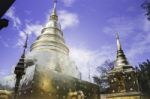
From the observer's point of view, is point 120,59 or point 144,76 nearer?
point 120,59

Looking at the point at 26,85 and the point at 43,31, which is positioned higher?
the point at 43,31

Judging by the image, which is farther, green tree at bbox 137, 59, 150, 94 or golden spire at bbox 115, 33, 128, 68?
green tree at bbox 137, 59, 150, 94

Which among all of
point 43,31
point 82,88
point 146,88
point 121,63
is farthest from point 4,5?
point 43,31

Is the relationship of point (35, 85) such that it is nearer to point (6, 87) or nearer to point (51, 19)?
point (6, 87)

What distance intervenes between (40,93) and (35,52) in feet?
29.5

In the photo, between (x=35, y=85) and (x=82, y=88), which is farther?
(x=82, y=88)

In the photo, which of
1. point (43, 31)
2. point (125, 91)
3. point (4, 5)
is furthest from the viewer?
point (43, 31)

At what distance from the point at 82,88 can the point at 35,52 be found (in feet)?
27.8

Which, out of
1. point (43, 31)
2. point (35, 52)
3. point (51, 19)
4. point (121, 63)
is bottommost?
point (121, 63)

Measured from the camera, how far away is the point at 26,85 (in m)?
19.5

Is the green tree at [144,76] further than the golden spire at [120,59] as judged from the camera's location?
Yes

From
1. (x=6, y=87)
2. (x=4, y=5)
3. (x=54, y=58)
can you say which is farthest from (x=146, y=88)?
(x=4, y=5)

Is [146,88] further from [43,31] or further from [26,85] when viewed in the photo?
[43,31]

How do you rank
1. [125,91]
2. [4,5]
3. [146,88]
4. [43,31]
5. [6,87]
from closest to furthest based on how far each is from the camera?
[4,5] < [125,91] < [6,87] < [146,88] < [43,31]
